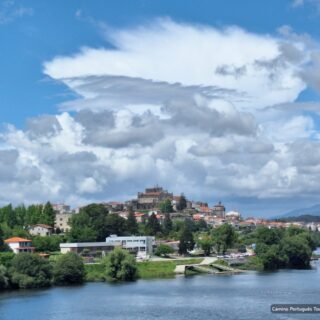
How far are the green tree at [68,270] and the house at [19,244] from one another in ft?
46.6

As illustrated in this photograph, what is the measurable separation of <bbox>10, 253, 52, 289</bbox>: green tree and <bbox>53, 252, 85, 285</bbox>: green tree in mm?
945

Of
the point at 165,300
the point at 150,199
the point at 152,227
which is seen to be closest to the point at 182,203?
the point at 150,199

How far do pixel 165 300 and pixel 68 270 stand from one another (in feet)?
61.9

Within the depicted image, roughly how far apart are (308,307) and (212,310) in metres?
6.43

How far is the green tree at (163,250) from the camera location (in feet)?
325

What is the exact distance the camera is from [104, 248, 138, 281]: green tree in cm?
7019

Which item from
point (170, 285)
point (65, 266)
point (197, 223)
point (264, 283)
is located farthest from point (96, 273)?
point (197, 223)

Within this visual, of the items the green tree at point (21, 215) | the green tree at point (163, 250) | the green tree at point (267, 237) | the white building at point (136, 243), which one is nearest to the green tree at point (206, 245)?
the green tree at point (163, 250)

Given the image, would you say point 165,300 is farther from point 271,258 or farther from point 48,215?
point 48,215

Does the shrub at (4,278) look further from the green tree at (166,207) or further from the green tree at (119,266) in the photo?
the green tree at (166,207)

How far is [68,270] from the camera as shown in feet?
221

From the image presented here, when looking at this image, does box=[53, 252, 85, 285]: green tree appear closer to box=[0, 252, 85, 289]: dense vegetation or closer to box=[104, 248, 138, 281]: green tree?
box=[0, 252, 85, 289]: dense vegetation

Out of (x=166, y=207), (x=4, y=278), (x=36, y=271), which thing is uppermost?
(x=166, y=207)

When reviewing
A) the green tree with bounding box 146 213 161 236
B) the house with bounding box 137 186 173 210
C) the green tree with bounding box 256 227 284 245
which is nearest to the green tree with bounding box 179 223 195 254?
the green tree with bounding box 256 227 284 245
